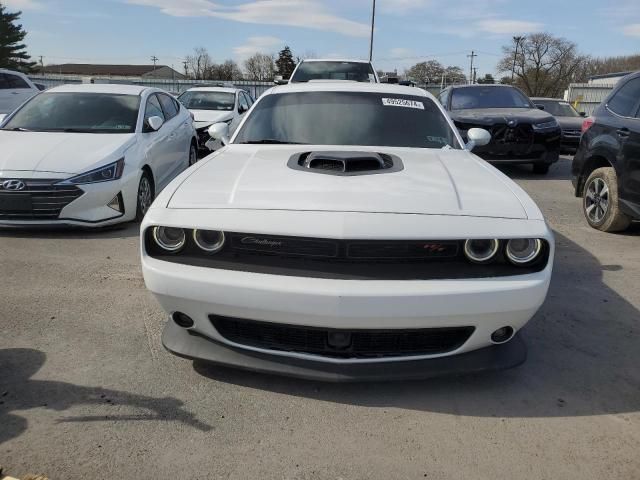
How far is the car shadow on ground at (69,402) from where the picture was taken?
8.00ft

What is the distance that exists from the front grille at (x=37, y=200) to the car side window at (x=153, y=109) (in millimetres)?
1671

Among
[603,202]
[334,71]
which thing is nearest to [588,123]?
[603,202]

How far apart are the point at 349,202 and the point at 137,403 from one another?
4.57ft

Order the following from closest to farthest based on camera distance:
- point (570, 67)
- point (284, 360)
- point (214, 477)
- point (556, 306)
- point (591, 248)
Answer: point (214, 477) → point (284, 360) → point (556, 306) → point (591, 248) → point (570, 67)

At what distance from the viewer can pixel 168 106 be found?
768cm

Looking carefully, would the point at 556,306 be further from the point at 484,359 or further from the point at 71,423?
the point at 71,423

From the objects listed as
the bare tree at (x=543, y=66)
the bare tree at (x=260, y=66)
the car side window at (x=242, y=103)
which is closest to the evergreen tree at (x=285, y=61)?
the bare tree at (x=260, y=66)

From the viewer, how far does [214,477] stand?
213 cm

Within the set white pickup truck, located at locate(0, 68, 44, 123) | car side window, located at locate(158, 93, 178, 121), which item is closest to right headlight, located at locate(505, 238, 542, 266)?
car side window, located at locate(158, 93, 178, 121)

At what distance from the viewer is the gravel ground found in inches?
87.0

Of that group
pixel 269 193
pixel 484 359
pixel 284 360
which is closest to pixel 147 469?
pixel 284 360

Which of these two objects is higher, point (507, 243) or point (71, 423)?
point (507, 243)

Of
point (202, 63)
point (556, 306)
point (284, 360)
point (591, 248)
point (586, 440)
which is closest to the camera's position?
point (586, 440)

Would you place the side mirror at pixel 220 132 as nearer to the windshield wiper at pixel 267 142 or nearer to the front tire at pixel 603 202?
the windshield wiper at pixel 267 142
